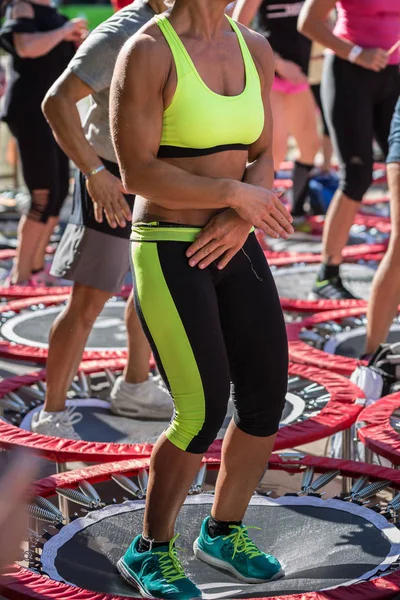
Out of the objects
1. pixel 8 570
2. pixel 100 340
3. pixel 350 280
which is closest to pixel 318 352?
pixel 100 340

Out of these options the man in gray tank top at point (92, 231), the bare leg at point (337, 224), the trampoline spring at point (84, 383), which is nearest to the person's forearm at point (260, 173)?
the man in gray tank top at point (92, 231)

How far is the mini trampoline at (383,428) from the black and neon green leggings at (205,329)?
0.80 m

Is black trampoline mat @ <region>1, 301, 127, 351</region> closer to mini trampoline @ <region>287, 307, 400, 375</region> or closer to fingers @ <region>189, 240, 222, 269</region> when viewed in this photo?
mini trampoline @ <region>287, 307, 400, 375</region>

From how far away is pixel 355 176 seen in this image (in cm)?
561

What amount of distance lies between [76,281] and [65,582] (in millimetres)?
1368

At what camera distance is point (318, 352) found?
15.6 feet

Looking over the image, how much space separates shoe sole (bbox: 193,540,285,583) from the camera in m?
2.81

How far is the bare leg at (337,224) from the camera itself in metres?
5.72

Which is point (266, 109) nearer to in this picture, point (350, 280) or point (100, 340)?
point (100, 340)

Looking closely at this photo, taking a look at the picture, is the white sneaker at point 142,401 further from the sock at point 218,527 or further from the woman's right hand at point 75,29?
the woman's right hand at point 75,29

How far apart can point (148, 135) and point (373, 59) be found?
301cm

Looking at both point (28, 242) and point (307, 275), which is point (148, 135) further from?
point (307, 275)

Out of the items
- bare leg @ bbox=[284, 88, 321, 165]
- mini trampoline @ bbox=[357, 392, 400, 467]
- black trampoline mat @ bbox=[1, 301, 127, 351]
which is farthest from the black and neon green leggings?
bare leg @ bbox=[284, 88, 321, 165]

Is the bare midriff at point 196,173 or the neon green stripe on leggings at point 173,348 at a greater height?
the bare midriff at point 196,173
